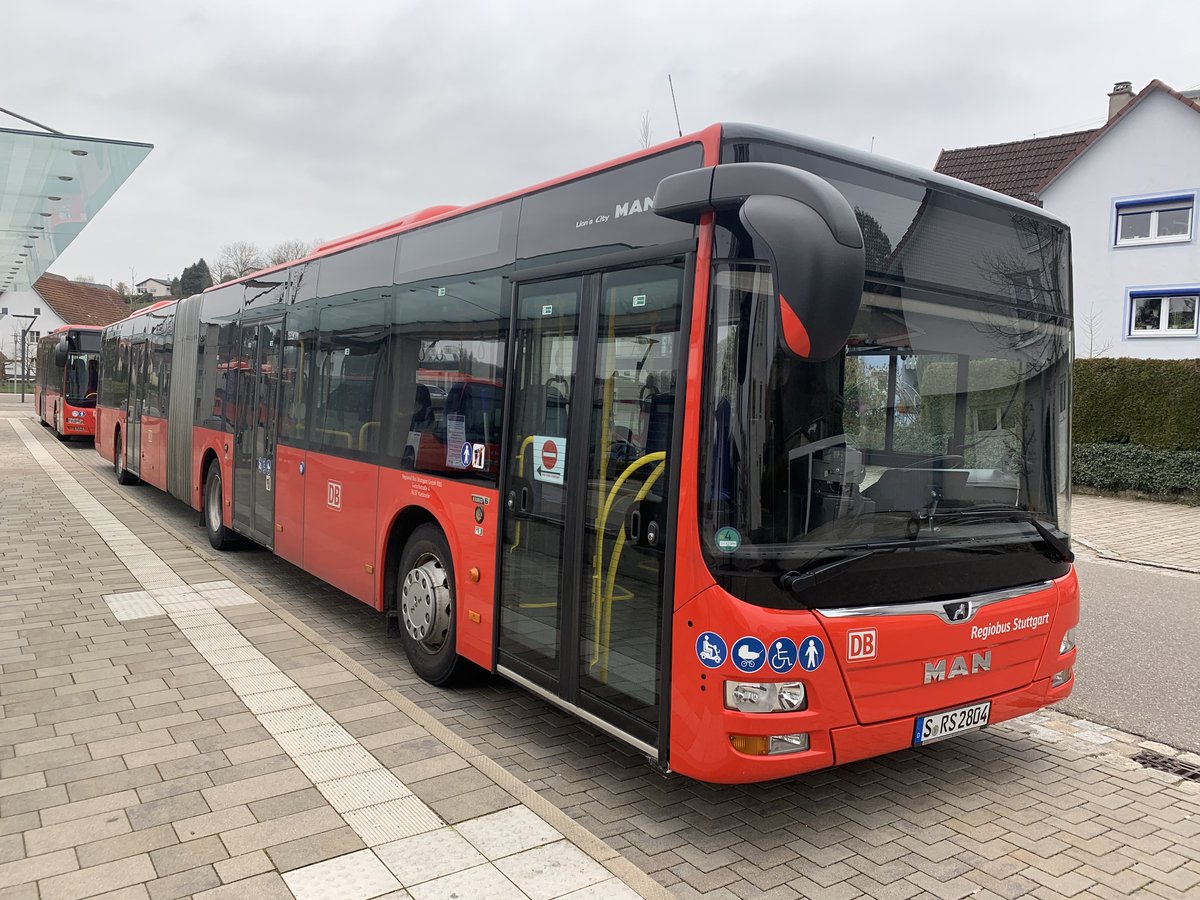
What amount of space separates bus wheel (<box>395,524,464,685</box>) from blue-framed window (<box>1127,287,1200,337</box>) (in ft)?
80.0

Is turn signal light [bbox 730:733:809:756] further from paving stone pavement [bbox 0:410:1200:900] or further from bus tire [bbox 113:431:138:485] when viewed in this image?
bus tire [bbox 113:431:138:485]

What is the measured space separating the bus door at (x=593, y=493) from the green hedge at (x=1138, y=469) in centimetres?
1611

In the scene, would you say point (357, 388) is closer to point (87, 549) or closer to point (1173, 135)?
point (87, 549)

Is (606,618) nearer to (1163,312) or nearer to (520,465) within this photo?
(520,465)

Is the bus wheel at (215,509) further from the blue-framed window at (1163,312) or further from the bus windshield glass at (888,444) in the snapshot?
the blue-framed window at (1163,312)

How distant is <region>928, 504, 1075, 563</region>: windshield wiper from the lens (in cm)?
389

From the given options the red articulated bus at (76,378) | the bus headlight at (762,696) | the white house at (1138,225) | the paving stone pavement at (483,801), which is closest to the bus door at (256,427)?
the paving stone pavement at (483,801)

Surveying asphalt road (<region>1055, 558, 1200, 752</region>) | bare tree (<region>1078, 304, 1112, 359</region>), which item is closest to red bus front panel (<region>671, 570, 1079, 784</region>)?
asphalt road (<region>1055, 558, 1200, 752</region>)

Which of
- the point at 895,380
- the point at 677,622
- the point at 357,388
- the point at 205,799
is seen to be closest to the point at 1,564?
the point at 357,388

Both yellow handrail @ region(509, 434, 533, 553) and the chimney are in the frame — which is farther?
the chimney

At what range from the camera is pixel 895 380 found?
3.79 m

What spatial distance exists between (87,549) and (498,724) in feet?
22.9

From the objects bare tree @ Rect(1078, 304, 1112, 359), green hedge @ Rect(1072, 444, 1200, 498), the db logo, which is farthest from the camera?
bare tree @ Rect(1078, 304, 1112, 359)

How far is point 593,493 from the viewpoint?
419 centimetres
